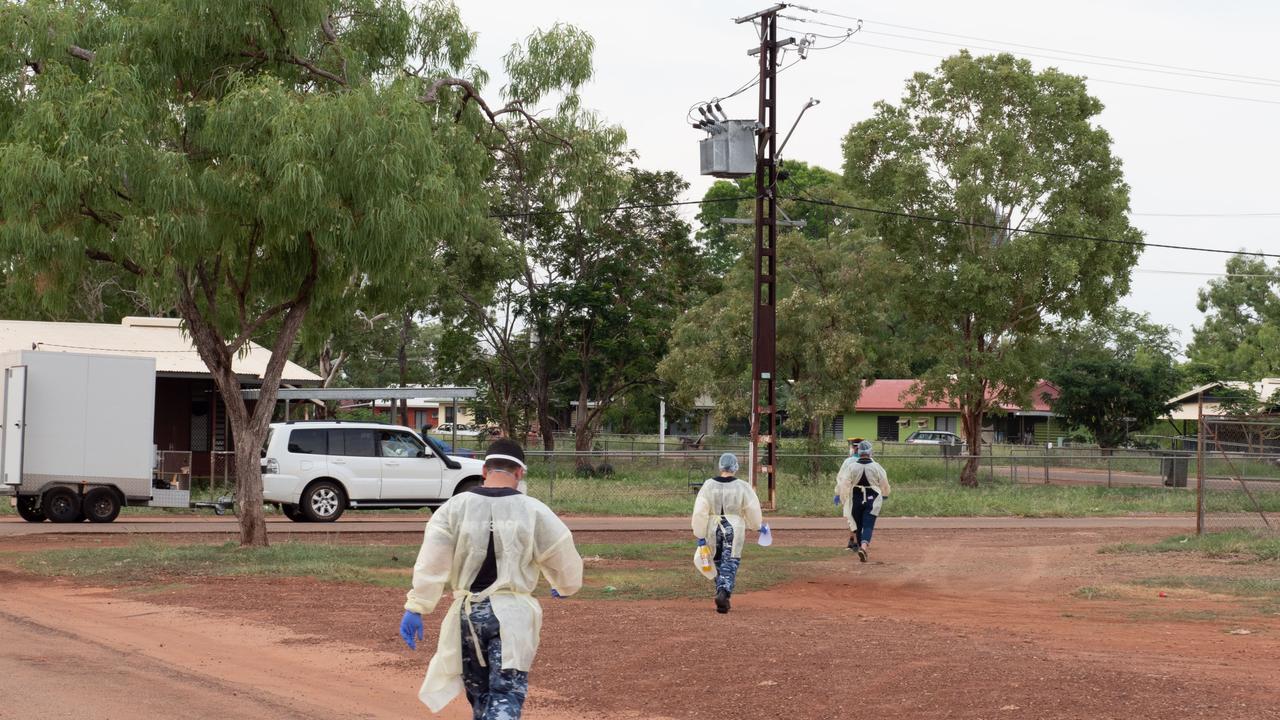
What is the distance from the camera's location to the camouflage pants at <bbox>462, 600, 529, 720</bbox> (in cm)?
629

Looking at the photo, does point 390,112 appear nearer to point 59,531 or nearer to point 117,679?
point 117,679

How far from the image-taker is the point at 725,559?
1351 cm

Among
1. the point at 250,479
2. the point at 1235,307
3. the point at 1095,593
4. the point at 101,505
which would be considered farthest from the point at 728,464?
the point at 1235,307

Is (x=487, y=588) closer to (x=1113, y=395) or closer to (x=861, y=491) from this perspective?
(x=861, y=491)

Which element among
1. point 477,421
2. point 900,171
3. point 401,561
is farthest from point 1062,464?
point 401,561

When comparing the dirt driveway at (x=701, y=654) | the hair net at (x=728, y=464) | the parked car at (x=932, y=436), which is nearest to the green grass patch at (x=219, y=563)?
the dirt driveway at (x=701, y=654)

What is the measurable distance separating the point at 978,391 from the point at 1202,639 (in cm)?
2747

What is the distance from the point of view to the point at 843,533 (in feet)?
81.5

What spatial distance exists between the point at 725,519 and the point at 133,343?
22.7 metres

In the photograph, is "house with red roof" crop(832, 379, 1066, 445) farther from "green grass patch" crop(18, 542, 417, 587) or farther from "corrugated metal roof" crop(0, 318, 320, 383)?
"green grass patch" crop(18, 542, 417, 587)

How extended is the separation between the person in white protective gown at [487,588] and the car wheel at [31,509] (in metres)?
19.5

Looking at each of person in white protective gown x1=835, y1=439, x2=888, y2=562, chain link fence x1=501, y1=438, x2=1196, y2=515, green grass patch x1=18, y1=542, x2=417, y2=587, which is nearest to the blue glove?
green grass patch x1=18, y1=542, x2=417, y2=587

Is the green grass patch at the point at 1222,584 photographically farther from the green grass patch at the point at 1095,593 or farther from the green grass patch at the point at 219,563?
the green grass patch at the point at 219,563

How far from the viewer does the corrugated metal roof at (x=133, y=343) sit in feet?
101
